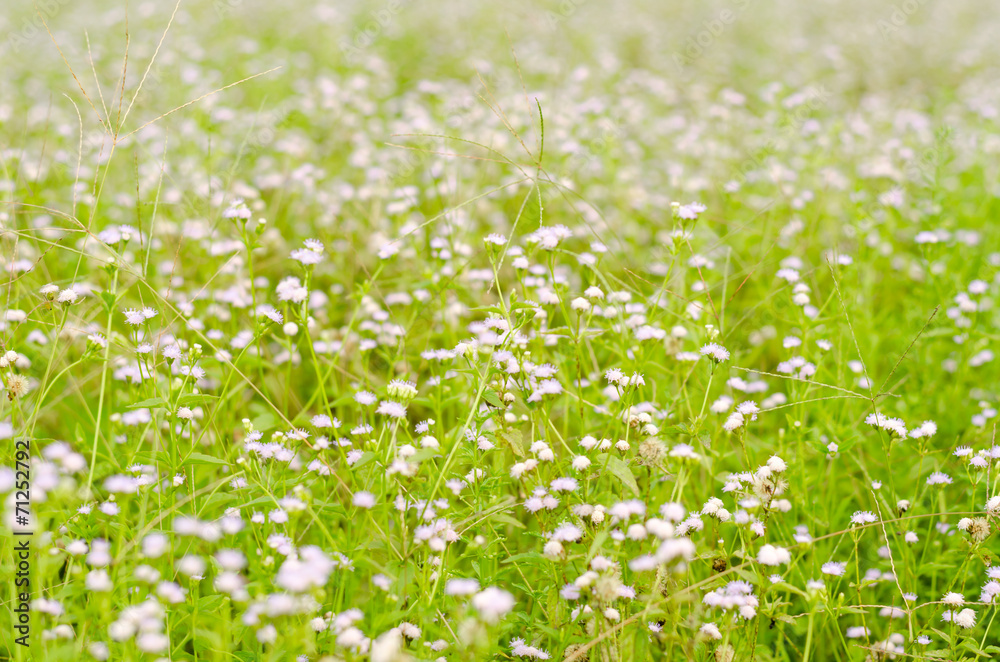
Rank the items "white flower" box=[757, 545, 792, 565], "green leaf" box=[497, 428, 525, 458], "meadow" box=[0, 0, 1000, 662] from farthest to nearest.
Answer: "green leaf" box=[497, 428, 525, 458] < "meadow" box=[0, 0, 1000, 662] < "white flower" box=[757, 545, 792, 565]

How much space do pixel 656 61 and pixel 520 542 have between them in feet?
22.0

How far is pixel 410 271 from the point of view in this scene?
12.6 feet

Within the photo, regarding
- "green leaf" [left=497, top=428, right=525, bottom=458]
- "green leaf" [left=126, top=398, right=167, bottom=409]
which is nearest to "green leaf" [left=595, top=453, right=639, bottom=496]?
"green leaf" [left=497, top=428, right=525, bottom=458]

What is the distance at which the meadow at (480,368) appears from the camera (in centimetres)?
185

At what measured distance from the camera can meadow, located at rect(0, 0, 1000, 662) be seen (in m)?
1.85

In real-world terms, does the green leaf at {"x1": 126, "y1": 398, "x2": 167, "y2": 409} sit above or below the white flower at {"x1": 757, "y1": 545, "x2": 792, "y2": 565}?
above

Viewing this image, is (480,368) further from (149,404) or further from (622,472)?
(149,404)

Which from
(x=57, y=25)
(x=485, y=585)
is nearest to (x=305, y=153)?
(x=485, y=585)

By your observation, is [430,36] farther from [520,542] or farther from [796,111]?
[520,542]

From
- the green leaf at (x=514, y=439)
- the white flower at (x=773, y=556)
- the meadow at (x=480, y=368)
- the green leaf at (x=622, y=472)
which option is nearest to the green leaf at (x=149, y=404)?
the meadow at (x=480, y=368)

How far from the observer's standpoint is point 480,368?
2.46 meters

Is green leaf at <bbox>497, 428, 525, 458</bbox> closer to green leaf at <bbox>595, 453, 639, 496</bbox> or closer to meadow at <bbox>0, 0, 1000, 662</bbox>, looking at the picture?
meadow at <bbox>0, 0, 1000, 662</bbox>

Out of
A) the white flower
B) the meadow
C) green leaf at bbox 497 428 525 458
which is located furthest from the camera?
green leaf at bbox 497 428 525 458

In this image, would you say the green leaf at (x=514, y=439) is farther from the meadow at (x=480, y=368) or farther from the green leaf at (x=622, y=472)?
the green leaf at (x=622, y=472)
